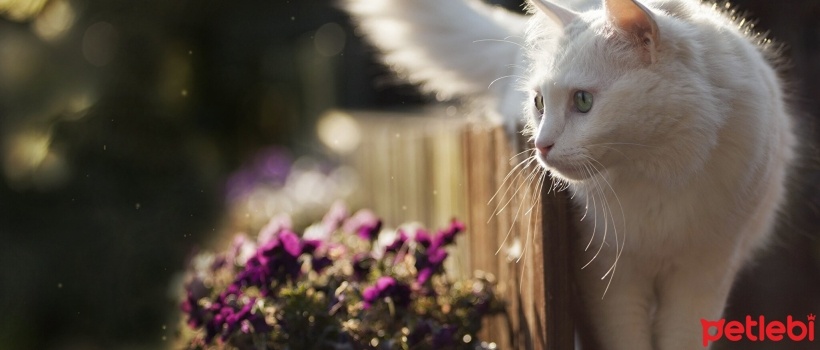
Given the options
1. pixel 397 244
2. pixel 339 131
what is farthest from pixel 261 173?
pixel 397 244

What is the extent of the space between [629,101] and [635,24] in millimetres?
107

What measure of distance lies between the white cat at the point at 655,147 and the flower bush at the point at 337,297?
294 millimetres

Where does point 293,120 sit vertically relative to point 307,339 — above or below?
below

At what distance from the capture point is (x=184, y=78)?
238 centimetres

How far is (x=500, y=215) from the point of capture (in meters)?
1.59

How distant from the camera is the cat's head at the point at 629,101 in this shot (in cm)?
101

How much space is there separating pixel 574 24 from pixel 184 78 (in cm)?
156

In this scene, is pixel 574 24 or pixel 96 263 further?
pixel 96 263

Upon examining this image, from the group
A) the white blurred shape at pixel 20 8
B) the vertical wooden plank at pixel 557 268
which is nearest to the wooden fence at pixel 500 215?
the vertical wooden plank at pixel 557 268

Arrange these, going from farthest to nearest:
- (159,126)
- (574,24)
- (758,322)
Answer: (159,126) < (758,322) < (574,24)

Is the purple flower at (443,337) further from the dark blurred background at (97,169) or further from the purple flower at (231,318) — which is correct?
the dark blurred background at (97,169)

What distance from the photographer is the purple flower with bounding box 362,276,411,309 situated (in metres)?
1.41

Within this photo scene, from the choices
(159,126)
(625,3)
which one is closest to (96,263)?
(159,126)

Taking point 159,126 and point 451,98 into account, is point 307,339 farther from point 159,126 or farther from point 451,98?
point 159,126
